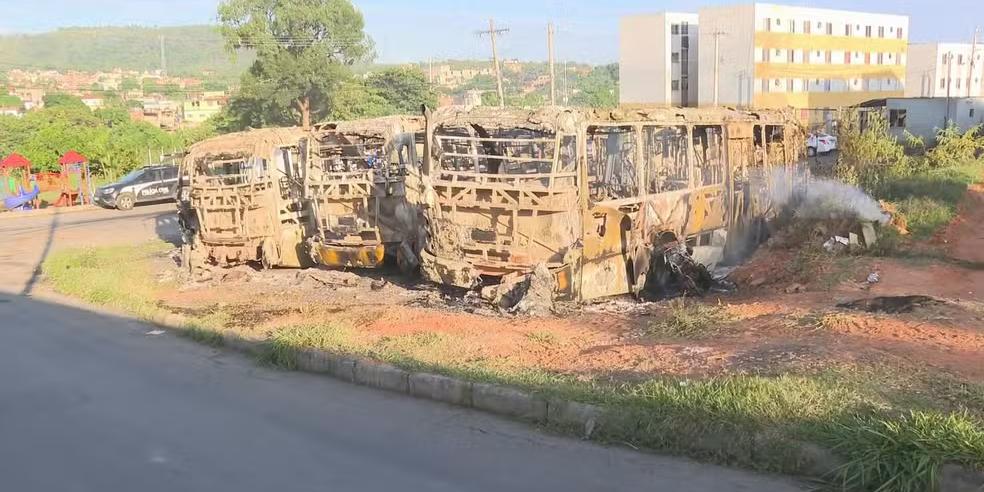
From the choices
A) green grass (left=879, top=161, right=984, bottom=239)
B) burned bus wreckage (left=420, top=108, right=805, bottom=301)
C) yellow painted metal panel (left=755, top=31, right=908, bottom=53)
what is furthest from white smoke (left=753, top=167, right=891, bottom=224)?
yellow painted metal panel (left=755, top=31, right=908, bottom=53)

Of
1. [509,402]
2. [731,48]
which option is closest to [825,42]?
[731,48]

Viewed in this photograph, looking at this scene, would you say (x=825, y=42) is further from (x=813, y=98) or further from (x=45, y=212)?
(x=45, y=212)

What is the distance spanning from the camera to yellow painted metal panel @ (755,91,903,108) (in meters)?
68.6

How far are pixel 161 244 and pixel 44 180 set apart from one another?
19.6m

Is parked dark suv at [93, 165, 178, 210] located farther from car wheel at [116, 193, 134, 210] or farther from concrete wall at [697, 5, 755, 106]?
concrete wall at [697, 5, 755, 106]

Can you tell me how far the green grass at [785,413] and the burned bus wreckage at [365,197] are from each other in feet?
15.0

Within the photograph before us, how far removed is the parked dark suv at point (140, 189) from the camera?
90.1 ft

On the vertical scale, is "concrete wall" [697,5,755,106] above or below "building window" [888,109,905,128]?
above

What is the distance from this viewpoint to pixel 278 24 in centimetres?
4178

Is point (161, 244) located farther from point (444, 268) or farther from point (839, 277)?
point (839, 277)

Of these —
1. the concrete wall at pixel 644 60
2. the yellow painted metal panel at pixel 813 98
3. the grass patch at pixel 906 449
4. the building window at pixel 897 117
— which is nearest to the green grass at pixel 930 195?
the grass patch at pixel 906 449

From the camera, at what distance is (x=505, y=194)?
9.86 meters

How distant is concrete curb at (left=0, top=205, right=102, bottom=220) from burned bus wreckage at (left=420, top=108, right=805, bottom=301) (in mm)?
21057

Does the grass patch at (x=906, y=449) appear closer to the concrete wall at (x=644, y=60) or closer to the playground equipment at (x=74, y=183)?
the playground equipment at (x=74, y=183)
